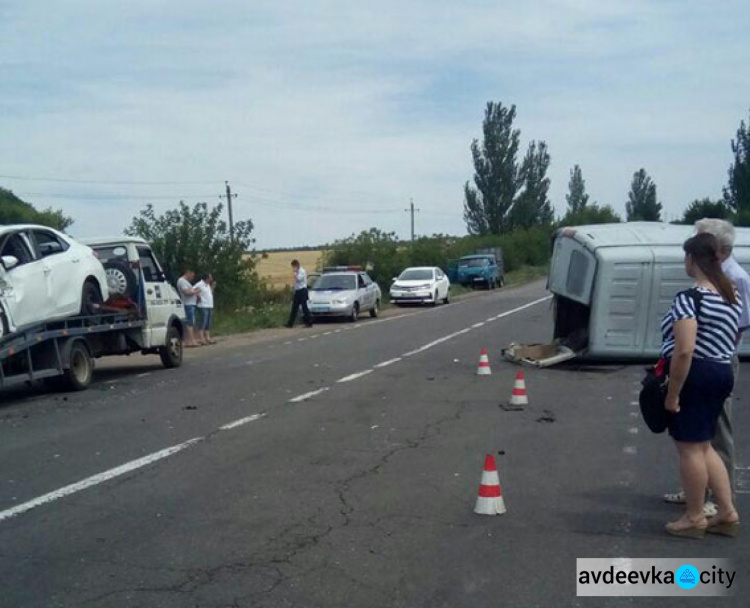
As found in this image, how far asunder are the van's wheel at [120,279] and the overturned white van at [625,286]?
6783mm

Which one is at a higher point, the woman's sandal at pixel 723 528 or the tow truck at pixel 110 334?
the woman's sandal at pixel 723 528

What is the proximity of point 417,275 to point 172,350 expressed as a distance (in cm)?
2484

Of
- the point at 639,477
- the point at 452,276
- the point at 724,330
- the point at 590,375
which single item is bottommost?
the point at 452,276

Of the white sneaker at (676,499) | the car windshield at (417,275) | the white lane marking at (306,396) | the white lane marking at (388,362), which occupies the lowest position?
the car windshield at (417,275)

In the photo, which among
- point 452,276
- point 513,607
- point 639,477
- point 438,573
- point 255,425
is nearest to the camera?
point 513,607

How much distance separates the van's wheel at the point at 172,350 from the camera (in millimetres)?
18562

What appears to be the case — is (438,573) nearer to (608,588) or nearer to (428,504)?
(608,588)

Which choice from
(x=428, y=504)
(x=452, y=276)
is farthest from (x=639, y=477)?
(x=452, y=276)

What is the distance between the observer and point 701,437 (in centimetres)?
639

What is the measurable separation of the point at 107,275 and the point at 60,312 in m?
2.89

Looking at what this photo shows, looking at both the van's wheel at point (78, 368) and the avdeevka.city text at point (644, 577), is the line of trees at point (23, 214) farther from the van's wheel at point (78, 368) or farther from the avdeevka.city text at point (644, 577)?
the avdeevka.city text at point (644, 577)

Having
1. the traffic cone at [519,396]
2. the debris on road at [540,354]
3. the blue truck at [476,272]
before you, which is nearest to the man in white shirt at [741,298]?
the traffic cone at [519,396]

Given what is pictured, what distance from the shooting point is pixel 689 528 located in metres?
6.64

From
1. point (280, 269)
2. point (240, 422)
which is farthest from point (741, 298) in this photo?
point (280, 269)
